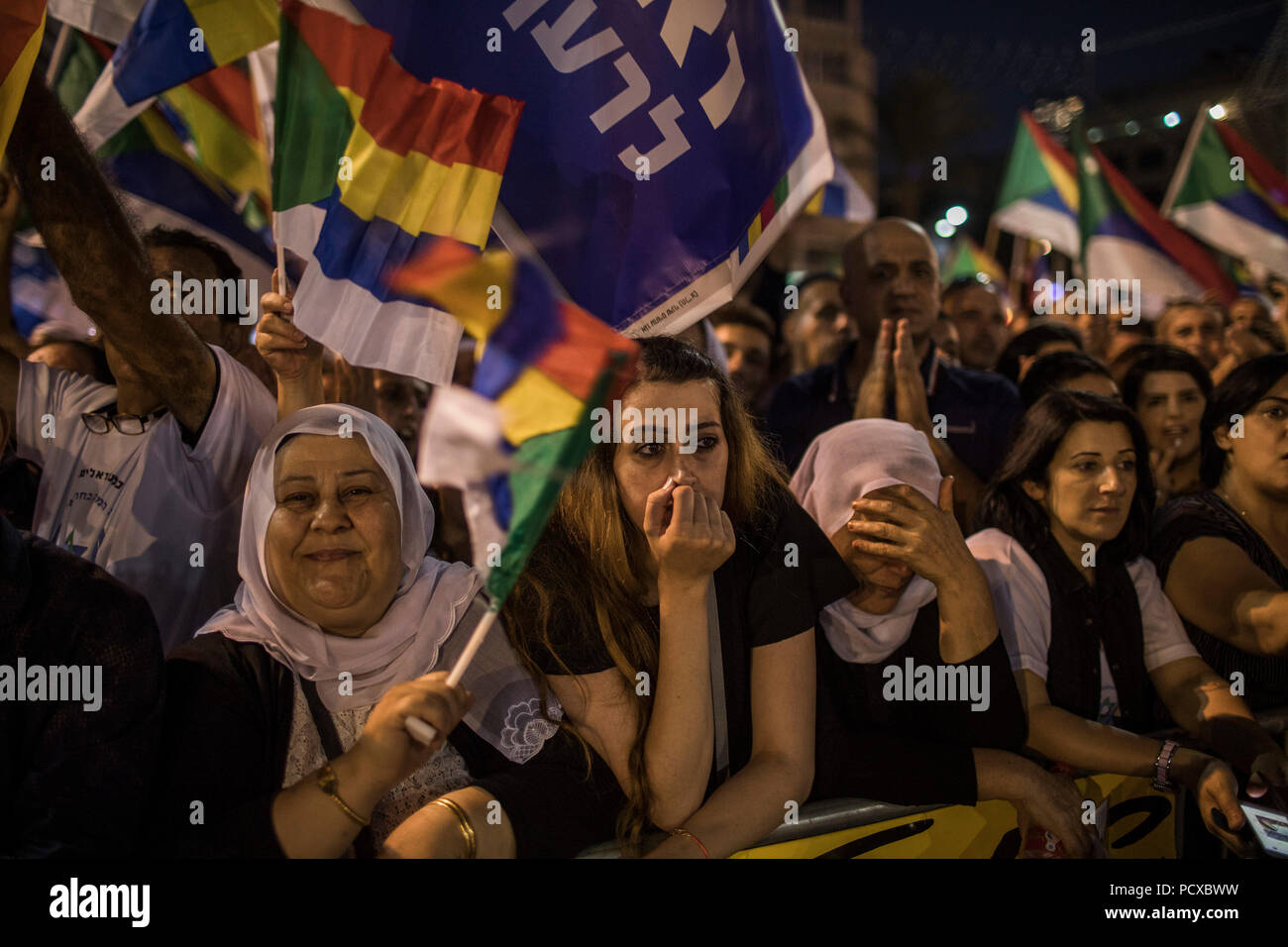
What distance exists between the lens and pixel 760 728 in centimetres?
268

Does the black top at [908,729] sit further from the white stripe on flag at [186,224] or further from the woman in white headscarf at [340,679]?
the white stripe on flag at [186,224]

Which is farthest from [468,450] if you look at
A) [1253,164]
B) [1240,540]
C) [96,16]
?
[1253,164]

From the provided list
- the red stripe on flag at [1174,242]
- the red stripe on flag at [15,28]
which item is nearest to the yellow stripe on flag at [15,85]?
the red stripe on flag at [15,28]

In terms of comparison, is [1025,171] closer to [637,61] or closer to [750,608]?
[637,61]

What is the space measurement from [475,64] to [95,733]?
2042 millimetres

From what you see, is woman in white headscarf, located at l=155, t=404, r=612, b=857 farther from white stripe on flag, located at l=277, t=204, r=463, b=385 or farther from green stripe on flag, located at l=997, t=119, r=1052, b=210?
green stripe on flag, located at l=997, t=119, r=1052, b=210

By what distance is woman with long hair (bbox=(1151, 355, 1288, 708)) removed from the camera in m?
3.48

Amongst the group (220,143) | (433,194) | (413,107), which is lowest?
(433,194)

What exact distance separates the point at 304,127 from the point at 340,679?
4.71ft

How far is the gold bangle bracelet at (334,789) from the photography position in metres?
2.21

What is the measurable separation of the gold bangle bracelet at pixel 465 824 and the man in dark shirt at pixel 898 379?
7.90 ft

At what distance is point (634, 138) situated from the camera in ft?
10.7

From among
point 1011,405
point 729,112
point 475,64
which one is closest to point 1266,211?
point 1011,405
